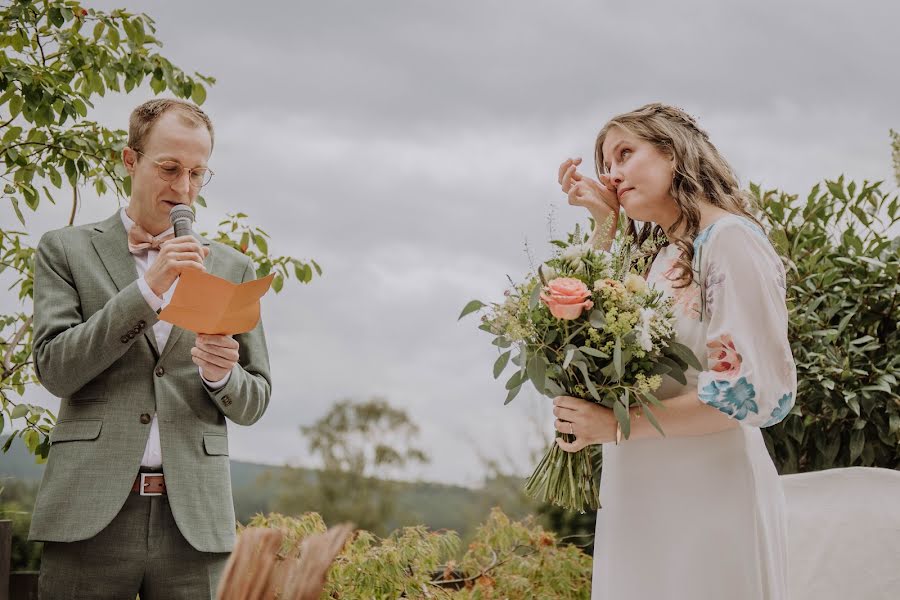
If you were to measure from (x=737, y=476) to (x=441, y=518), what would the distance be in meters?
5.05

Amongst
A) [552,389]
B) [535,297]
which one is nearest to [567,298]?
[535,297]

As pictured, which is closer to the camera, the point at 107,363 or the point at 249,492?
the point at 107,363

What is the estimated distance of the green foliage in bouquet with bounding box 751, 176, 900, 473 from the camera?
3.26m

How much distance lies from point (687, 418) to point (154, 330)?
1196 mm

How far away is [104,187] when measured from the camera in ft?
11.1

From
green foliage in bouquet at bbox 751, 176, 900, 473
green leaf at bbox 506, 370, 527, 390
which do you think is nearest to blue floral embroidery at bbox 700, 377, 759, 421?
green leaf at bbox 506, 370, 527, 390

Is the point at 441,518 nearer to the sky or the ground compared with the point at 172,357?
nearer to the ground

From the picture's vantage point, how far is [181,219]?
1.85 m

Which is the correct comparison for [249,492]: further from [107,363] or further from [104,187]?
[107,363]

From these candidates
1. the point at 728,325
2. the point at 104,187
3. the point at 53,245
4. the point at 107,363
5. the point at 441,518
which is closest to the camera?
the point at 728,325

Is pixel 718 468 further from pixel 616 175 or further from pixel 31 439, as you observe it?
pixel 31 439

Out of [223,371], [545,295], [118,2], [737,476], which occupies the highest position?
[118,2]

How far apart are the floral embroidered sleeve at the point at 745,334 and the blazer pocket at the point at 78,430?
1.26 meters

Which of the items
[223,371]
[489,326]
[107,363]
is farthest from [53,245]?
[489,326]
